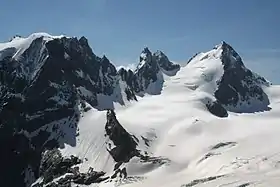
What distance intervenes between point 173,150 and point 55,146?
149 feet

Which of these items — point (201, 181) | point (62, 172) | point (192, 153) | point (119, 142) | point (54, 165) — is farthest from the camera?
point (54, 165)

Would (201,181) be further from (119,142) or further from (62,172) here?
(62,172)

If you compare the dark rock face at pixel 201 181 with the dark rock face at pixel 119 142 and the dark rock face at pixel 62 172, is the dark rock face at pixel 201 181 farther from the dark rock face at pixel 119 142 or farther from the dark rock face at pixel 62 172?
the dark rock face at pixel 62 172

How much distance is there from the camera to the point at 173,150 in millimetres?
172375

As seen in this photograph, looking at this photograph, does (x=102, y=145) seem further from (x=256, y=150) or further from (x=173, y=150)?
(x=256, y=150)

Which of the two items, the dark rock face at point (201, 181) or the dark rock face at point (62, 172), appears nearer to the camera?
the dark rock face at point (201, 181)

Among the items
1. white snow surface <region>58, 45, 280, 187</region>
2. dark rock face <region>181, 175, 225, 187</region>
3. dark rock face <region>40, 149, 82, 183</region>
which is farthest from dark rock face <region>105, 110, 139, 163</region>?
dark rock face <region>181, 175, 225, 187</region>

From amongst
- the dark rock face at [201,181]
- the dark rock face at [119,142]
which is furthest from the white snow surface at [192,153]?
the dark rock face at [119,142]

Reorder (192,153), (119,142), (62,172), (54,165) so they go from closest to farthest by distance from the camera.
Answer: (192,153)
(62,172)
(119,142)
(54,165)

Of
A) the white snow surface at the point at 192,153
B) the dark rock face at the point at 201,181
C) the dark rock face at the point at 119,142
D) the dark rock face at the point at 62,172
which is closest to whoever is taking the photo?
the dark rock face at the point at 201,181

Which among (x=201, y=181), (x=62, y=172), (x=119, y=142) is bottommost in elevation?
(x=201, y=181)

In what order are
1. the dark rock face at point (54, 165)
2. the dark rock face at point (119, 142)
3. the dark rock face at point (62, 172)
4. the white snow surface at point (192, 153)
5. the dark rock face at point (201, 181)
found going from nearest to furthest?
the dark rock face at point (201, 181) < the white snow surface at point (192, 153) < the dark rock face at point (62, 172) < the dark rock face at point (119, 142) < the dark rock face at point (54, 165)

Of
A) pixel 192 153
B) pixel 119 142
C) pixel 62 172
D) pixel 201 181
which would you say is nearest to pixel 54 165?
pixel 62 172

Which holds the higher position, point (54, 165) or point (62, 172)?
point (54, 165)
